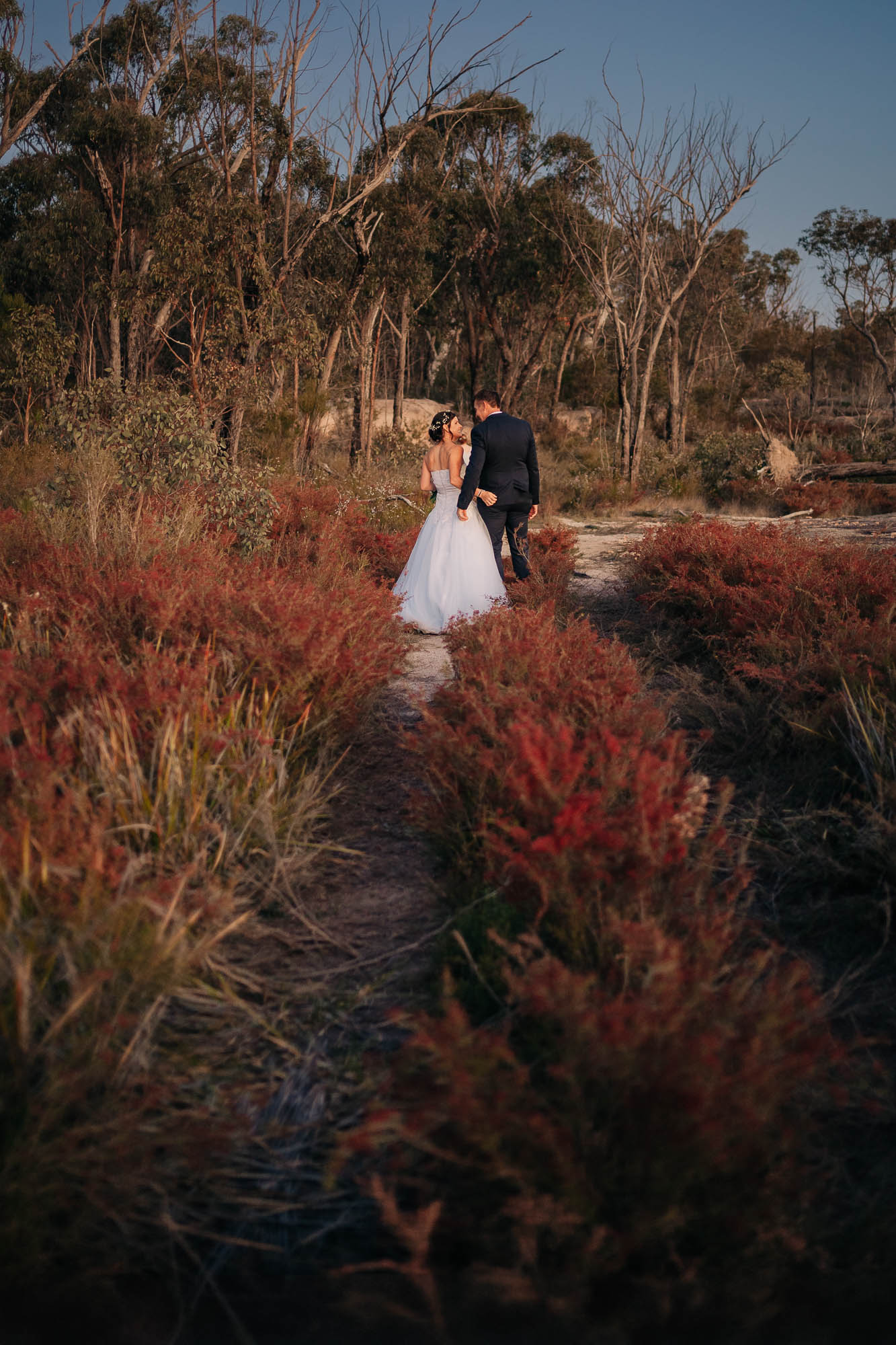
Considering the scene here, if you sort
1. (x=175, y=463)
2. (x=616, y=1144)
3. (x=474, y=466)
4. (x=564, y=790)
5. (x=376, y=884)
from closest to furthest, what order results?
(x=616, y=1144), (x=564, y=790), (x=376, y=884), (x=474, y=466), (x=175, y=463)

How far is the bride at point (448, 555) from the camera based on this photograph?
7521 millimetres

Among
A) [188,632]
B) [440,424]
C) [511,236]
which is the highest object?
[511,236]

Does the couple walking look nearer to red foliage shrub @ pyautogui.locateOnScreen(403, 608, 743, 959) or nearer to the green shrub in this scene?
red foliage shrub @ pyautogui.locateOnScreen(403, 608, 743, 959)

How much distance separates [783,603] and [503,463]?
9.18ft

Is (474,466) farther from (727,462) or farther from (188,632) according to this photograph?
(727,462)

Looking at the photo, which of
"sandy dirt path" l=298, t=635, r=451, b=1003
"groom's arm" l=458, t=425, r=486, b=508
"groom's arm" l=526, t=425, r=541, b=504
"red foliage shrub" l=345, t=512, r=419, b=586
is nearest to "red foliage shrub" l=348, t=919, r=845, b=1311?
"sandy dirt path" l=298, t=635, r=451, b=1003

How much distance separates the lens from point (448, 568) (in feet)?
24.8

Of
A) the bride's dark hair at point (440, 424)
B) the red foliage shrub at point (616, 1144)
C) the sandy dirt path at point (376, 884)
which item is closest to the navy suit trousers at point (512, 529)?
the bride's dark hair at point (440, 424)

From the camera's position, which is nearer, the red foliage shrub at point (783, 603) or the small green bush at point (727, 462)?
the red foliage shrub at point (783, 603)

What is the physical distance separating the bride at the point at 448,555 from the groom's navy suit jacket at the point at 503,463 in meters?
0.15

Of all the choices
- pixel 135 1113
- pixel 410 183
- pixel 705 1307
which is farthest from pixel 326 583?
pixel 410 183

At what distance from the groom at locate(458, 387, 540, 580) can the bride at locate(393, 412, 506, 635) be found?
0.12 meters

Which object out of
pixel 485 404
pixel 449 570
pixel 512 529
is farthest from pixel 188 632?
pixel 512 529

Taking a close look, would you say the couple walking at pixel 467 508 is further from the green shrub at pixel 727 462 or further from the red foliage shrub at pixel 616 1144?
the green shrub at pixel 727 462
